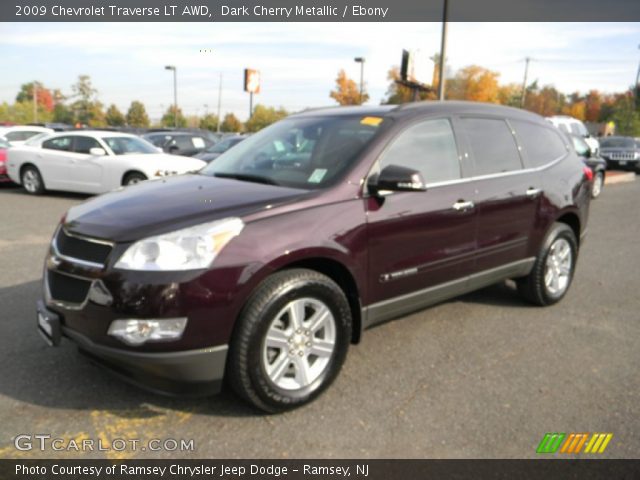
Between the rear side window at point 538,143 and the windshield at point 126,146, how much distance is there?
28.9ft

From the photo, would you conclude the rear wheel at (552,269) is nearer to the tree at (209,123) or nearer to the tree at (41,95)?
the tree at (209,123)

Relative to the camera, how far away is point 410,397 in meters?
3.24

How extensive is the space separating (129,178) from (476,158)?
8503mm

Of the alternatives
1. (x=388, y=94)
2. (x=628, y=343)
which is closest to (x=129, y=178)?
(x=628, y=343)

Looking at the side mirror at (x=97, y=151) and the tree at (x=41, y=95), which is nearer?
the side mirror at (x=97, y=151)

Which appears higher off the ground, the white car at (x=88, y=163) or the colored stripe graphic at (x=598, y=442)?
the white car at (x=88, y=163)

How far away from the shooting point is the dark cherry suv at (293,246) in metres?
2.66

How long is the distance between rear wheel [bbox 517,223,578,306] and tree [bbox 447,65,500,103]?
5716 cm

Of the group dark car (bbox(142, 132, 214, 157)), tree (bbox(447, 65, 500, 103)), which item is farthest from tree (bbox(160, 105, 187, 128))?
dark car (bbox(142, 132, 214, 157))

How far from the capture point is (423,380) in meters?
3.46

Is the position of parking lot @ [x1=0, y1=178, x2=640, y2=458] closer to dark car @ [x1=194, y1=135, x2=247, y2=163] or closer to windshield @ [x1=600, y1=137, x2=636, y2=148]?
dark car @ [x1=194, y1=135, x2=247, y2=163]

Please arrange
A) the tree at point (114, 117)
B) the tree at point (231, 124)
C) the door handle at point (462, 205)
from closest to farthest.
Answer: the door handle at point (462, 205) < the tree at point (231, 124) < the tree at point (114, 117)

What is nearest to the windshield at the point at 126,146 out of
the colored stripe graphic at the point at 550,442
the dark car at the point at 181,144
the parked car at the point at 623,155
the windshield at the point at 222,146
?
the windshield at the point at 222,146

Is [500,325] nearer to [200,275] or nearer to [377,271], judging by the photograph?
[377,271]
